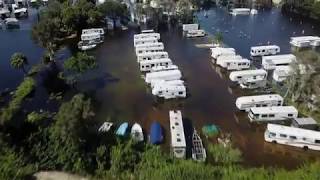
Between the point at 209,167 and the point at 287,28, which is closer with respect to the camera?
the point at 209,167

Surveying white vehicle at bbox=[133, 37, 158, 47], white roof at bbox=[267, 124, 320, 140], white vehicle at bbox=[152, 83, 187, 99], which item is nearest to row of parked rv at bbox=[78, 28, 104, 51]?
white vehicle at bbox=[133, 37, 158, 47]

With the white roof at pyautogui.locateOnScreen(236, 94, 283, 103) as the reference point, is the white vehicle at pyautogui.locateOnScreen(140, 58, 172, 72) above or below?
above

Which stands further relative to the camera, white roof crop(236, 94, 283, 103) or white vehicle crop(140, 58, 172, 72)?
white vehicle crop(140, 58, 172, 72)

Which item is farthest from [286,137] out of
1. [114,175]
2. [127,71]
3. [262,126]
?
[127,71]

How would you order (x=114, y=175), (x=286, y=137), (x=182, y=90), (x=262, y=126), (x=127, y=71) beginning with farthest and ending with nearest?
1. (x=127, y=71)
2. (x=182, y=90)
3. (x=262, y=126)
4. (x=286, y=137)
5. (x=114, y=175)

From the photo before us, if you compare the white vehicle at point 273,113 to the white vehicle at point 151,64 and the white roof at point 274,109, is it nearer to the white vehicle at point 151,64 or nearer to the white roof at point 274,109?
the white roof at point 274,109

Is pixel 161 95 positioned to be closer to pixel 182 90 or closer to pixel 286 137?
pixel 182 90

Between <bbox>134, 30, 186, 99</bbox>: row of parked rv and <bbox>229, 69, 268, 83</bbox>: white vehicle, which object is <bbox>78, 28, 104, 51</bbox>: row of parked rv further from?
<bbox>229, 69, 268, 83</bbox>: white vehicle
